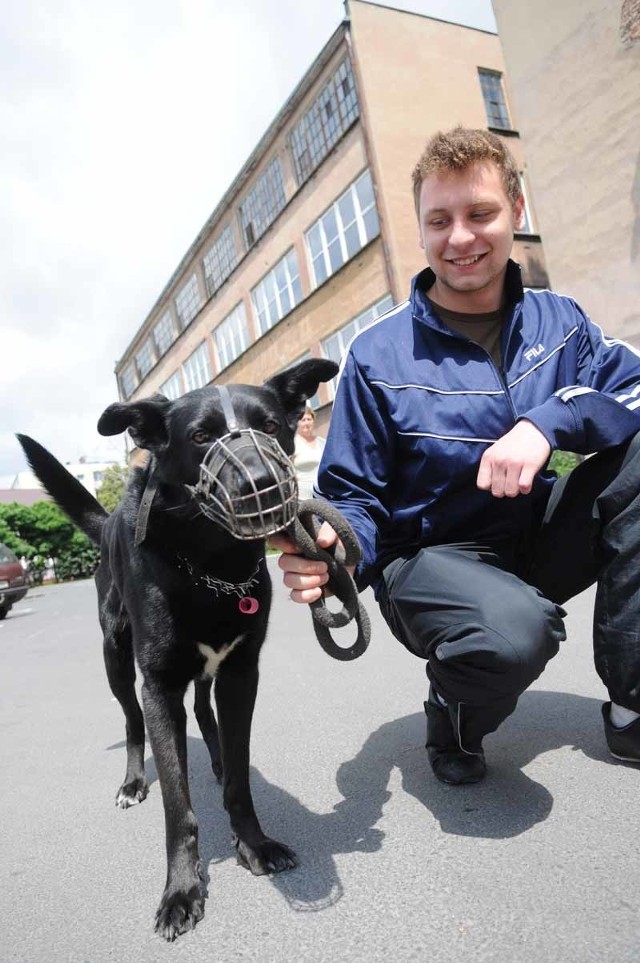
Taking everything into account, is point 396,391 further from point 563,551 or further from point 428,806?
point 428,806

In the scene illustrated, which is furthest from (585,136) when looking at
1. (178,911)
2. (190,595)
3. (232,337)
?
(232,337)

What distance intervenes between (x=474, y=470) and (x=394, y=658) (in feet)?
7.87

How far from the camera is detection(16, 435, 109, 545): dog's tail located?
3.33 meters

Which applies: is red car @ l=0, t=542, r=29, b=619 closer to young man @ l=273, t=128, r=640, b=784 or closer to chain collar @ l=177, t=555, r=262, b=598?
chain collar @ l=177, t=555, r=262, b=598

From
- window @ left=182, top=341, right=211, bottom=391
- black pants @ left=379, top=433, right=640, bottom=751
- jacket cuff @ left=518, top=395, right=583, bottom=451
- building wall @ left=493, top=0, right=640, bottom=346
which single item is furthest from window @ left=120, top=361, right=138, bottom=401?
jacket cuff @ left=518, top=395, right=583, bottom=451

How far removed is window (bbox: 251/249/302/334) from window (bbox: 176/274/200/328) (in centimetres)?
647

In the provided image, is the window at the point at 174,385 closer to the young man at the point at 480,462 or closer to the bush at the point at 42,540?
the bush at the point at 42,540

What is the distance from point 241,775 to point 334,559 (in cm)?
85

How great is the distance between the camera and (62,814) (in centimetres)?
278

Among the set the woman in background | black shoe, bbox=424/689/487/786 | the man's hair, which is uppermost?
the man's hair

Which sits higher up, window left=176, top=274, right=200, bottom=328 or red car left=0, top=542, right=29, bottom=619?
window left=176, top=274, right=200, bottom=328

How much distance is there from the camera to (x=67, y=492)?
351 cm

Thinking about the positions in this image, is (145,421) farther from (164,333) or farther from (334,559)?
(164,333)

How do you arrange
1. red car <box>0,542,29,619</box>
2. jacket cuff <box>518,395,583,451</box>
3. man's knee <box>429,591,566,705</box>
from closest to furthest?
1. man's knee <box>429,591,566,705</box>
2. jacket cuff <box>518,395,583,451</box>
3. red car <box>0,542,29,619</box>
